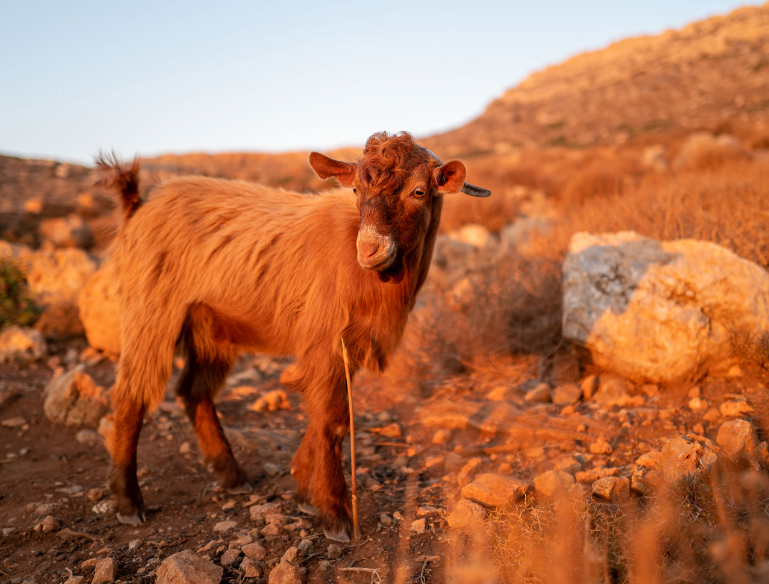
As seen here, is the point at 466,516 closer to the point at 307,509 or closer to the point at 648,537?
the point at 648,537

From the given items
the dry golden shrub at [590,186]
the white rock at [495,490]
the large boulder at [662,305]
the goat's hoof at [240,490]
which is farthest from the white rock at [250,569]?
the dry golden shrub at [590,186]

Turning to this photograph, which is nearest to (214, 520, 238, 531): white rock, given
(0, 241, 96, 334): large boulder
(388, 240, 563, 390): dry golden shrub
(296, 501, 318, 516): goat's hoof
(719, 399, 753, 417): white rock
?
(296, 501, 318, 516): goat's hoof

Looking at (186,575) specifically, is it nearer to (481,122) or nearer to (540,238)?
(540,238)

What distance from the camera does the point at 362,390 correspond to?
574cm

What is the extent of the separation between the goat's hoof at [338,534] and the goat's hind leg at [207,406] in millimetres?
1153

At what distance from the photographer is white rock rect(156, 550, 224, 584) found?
2695 millimetres

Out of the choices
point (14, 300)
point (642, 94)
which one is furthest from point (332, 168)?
point (642, 94)

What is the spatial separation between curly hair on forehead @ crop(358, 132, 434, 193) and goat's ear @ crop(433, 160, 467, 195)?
112 millimetres

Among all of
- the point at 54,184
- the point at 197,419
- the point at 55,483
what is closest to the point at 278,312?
the point at 197,419

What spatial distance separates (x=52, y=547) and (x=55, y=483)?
3.24 ft

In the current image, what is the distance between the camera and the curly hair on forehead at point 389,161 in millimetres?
3105

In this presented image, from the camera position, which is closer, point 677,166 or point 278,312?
point 278,312

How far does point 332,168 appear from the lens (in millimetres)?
3645

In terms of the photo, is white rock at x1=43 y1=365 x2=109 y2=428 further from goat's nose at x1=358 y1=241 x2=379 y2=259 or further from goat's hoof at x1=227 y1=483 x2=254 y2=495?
goat's nose at x1=358 y1=241 x2=379 y2=259
